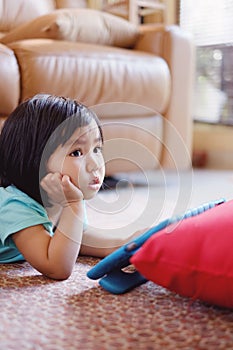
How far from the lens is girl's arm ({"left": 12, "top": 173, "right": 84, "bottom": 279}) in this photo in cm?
89

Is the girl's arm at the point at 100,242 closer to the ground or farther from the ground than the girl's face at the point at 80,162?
closer to the ground

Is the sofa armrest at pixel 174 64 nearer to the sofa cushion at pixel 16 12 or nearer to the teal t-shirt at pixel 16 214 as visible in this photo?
the sofa cushion at pixel 16 12

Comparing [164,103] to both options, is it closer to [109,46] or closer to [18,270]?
[109,46]

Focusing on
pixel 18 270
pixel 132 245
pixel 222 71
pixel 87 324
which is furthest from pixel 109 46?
pixel 87 324

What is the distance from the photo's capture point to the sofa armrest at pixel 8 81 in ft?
4.97

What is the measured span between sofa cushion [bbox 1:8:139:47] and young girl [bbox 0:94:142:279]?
89 centimetres

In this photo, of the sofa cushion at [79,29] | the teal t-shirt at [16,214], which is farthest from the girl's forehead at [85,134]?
the sofa cushion at [79,29]

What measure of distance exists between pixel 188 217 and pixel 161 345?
252mm

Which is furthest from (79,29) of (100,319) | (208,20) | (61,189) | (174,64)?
(100,319)

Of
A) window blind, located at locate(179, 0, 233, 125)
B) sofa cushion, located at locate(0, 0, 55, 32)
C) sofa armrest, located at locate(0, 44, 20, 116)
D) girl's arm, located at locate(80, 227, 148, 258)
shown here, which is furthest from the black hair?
window blind, located at locate(179, 0, 233, 125)

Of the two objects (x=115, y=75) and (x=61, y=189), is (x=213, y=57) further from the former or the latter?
(x=61, y=189)

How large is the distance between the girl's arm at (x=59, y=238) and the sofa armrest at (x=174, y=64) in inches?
44.1

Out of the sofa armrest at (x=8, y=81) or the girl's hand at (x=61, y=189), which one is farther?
the sofa armrest at (x=8, y=81)

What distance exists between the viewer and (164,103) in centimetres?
202
